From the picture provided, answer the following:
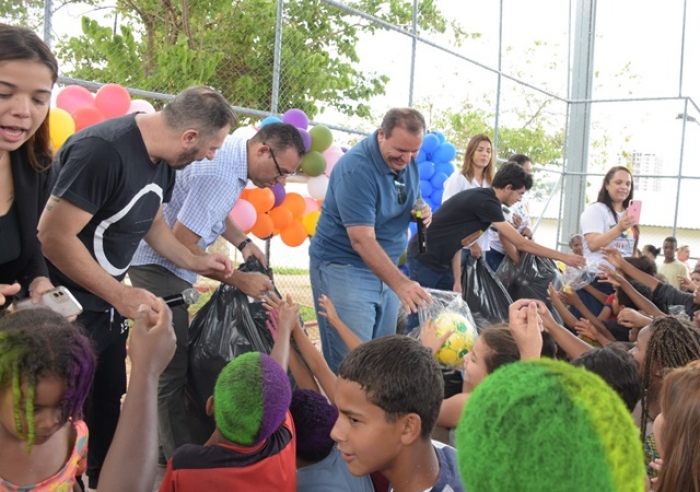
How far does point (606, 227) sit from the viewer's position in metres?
5.68

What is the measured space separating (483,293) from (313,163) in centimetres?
159

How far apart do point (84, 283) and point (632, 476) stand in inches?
77.8

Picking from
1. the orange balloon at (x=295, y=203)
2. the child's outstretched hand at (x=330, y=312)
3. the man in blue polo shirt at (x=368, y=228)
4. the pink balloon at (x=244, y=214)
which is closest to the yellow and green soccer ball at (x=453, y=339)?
the man in blue polo shirt at (x=368, y=228)

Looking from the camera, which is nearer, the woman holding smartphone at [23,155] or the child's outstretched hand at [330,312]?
the woman holding smartphone at [23,155]

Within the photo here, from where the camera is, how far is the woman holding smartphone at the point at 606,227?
545 cm

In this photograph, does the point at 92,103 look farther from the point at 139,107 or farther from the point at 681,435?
the point at 681,435

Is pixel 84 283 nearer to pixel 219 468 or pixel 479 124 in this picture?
pixel 219 468

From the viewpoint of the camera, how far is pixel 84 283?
2.42 meters

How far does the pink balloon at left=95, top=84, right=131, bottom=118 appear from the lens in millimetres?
4070

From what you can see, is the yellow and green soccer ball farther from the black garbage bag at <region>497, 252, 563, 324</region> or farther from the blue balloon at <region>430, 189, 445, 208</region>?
the blue balloon at <region>430, 189, 445, 208</region>

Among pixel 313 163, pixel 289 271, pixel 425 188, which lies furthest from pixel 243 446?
pixel 289 271

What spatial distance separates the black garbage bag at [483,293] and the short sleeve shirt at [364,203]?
1.45 meters

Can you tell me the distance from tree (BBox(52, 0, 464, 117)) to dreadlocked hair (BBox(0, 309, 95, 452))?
17.5 ft

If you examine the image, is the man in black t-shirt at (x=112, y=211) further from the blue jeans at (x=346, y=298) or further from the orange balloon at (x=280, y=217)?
the orange balloon at (x=280, y=217)
